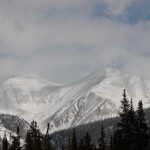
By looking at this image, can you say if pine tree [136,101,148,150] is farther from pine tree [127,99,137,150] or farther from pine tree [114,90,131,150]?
pine tree [114,90,131,150]

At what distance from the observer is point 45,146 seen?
3869 cm

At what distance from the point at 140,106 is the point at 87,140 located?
38.6 meters

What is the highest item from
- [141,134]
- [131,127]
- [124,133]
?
[131,127]

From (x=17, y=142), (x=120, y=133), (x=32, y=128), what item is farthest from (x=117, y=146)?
(x=17, y=142)

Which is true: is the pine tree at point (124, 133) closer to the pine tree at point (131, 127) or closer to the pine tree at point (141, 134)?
the pine tree at point (131, 127)

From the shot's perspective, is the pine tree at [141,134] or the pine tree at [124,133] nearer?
the pine tree at [141,134]

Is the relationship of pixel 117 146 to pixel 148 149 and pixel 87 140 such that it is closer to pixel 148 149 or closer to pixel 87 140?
pixel 148 149

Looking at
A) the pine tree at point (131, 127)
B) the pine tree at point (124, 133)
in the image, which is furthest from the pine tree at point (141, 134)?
the pine tree at point (124, 133)

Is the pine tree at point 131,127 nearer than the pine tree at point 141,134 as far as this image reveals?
No

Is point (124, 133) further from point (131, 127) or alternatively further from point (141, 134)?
point (141, 134)

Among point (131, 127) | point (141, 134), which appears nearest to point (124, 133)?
point (131, 127)

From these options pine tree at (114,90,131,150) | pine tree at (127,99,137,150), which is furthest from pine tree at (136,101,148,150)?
pine tree at (114,90,131,150)

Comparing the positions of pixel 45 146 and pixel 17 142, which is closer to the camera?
pixel 45 146

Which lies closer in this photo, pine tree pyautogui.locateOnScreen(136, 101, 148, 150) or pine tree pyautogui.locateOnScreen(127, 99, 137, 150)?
pine tree pyautogui.locateOnScreen(136, 101, 148, 150)
